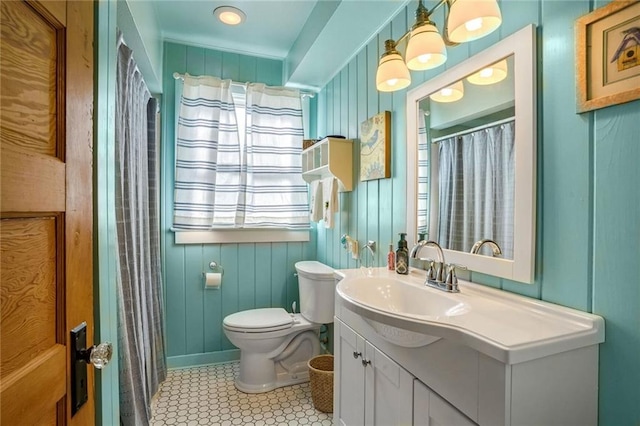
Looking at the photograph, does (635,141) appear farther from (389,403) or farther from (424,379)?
(389,403)

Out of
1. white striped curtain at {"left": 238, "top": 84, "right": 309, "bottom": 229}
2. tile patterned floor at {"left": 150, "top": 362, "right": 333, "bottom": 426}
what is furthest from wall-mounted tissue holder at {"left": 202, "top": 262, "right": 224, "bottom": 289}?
tile patterned floor at {"left": 150, "top": 362, "right": 333, "bottom": 426}

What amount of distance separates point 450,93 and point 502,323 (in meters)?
0.91

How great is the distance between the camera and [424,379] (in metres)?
1.02

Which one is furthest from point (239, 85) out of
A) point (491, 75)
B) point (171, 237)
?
point (491, 75)

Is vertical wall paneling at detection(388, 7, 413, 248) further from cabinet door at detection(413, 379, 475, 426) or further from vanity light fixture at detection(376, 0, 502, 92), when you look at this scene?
cabinet door at detection(413, 379, 475, 426)

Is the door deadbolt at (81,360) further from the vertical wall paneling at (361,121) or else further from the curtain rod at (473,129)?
the vertical wall paneling at (361,121)

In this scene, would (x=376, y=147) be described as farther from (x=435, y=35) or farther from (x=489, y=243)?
(x=489, y=243)

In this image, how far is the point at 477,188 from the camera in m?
1.23

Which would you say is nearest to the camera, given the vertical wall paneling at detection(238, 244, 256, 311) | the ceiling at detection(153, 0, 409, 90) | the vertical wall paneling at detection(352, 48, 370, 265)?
the ceiling at detection(153, 0, 409, 90)

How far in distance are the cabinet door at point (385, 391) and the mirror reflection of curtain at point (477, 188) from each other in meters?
0.52

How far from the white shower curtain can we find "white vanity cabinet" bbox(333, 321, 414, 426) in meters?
0.97

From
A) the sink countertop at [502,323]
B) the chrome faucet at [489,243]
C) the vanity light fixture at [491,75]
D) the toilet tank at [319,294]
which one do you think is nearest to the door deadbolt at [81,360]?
the sink countertop at [502,323]

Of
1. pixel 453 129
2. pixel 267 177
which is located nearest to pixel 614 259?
pixel 453 129

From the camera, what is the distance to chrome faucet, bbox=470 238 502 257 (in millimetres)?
1112
